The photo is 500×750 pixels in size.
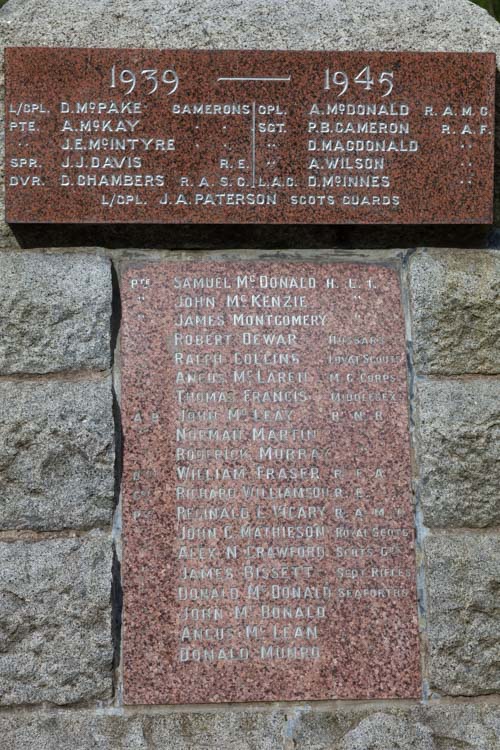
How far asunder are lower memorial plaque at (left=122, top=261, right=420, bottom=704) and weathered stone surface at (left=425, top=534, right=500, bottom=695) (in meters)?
0.08

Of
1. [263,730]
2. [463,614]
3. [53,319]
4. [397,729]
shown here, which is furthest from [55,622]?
[463,614]

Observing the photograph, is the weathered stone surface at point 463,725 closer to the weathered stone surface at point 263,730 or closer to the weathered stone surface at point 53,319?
the weathered stone surface at point 263,730

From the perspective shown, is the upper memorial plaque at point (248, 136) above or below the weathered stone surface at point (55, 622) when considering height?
above

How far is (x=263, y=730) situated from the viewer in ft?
10.1

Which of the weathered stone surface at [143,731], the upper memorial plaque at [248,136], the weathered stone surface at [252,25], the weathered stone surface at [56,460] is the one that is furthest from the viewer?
the weathered stone surface at [252,25]

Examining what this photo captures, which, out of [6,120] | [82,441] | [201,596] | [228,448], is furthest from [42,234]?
[201,596]

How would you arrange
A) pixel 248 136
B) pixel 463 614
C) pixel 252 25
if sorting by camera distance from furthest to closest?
pixel 252 25 < pixel 248 136 < pixel 463 614

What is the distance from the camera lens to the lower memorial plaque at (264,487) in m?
3.14

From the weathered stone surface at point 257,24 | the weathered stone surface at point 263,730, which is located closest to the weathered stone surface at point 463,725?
the weathered stone surface at point 263,730

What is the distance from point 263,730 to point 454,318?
1.55m

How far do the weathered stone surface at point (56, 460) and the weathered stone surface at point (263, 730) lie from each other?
647mm

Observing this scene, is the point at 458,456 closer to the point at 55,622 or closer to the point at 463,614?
the point at 463,614

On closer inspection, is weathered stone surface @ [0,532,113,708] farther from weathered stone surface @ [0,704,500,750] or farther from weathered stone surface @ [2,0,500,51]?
weathered stone surface @ [2,0,500,51]

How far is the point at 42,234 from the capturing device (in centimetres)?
338
